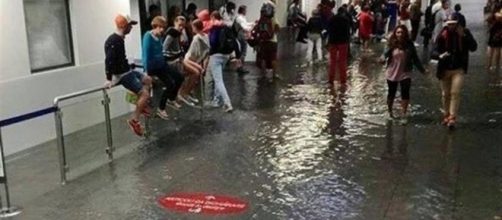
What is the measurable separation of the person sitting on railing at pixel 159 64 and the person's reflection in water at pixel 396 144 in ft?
11.5

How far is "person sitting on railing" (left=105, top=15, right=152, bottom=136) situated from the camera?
843 cm

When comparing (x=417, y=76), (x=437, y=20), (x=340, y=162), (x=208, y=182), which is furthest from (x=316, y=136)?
(x=437, y=20)

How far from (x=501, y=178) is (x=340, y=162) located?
6.20ft

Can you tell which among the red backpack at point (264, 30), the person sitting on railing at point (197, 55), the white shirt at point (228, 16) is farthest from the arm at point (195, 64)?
the white shirt at point (228, 16)

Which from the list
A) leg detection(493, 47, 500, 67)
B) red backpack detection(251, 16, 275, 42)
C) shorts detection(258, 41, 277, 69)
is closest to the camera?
red backpack detection(251, 16, 275, 42)

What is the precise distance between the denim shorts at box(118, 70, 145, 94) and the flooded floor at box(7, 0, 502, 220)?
77 cm

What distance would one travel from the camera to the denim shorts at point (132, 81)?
8719 mm

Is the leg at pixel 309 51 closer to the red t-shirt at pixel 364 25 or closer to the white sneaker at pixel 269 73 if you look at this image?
the red t-shirt at pixel 364 25

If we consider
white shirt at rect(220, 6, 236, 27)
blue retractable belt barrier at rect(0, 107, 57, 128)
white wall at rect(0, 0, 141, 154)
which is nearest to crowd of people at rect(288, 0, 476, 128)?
white shirt at rect(220, 6, 236, 27)

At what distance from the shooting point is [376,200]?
6.42 metres

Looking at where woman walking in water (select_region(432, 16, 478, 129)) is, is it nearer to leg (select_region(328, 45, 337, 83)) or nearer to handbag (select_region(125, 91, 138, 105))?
leg (select_region(328, 45, 337, 83))

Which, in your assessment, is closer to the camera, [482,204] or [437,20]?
[482,204]

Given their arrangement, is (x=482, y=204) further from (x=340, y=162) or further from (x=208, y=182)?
(x=208, y=182)

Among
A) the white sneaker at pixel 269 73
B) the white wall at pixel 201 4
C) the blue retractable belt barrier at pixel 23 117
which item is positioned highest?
the white wall at pixel 201 4
